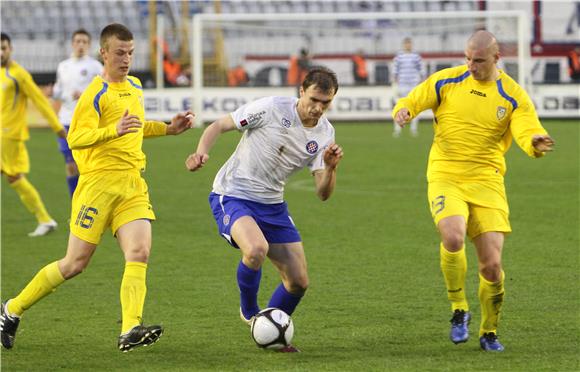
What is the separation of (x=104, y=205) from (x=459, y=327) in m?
2.35

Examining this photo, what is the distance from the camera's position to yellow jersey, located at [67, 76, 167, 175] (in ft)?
22.2

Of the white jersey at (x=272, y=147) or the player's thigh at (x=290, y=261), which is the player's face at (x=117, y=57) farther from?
the player's thigh at (x=290, y=261)

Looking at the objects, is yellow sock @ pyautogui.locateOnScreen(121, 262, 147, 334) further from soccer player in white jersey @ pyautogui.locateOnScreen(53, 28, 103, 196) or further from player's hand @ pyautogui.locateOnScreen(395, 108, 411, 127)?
soccer player in white jersey @ pyautogui.locateOnScreen(53, 28, 103, 196)

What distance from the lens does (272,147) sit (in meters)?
7.06

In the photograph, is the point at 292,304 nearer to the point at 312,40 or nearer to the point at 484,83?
the point at 484,83

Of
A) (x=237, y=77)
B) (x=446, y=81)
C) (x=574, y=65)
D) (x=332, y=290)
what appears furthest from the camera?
(x=574, y=65)

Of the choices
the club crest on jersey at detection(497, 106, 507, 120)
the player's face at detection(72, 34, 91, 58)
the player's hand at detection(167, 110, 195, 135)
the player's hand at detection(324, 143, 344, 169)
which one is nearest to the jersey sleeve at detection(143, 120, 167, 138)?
the player's hand at detection(167, 110, 195, 135)

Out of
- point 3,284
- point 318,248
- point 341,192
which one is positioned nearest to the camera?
point 3,284

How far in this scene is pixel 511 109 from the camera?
7137 mm

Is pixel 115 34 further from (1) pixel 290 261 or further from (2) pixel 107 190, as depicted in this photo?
(1) pixel 290 261

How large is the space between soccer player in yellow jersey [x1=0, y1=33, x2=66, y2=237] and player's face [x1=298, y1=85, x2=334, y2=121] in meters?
5.23

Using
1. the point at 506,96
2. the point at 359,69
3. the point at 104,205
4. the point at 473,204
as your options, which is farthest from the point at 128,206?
the point at 359,69

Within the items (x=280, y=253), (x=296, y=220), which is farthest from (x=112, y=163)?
(x=296, y=220)

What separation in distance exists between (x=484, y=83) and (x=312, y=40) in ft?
80.7
